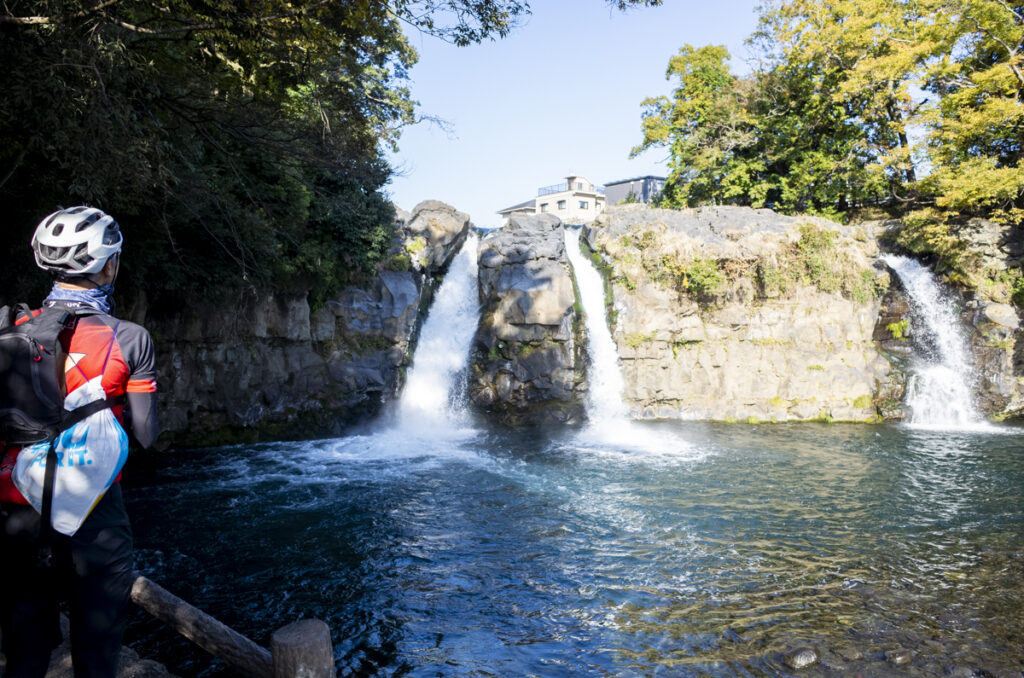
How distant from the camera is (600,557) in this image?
6.91 metres

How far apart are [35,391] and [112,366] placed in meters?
0.27

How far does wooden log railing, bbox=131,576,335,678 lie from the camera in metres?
2.95

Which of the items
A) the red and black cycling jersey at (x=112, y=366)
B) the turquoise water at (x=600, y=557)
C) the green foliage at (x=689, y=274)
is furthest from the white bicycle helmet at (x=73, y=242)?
the green foliage at (x=689, y=274)

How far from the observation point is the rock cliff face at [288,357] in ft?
39.3

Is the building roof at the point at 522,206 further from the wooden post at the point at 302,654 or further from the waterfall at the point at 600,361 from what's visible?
the wooden post at the point at 302,654

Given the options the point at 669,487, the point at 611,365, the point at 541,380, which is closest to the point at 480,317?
the point at 541,380

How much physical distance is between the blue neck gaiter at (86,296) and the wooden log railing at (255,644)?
174 cm

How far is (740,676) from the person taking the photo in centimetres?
458

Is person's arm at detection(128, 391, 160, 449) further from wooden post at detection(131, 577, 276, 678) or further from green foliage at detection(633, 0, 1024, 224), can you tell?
green foliage at detection(633, 0, 1024, 224)

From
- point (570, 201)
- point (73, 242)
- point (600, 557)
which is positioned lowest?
point (600, 557)

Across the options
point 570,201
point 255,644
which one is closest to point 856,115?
point 255,644

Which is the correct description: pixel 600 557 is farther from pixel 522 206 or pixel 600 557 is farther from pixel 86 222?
pixel 522 206

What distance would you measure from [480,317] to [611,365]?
3817 mm

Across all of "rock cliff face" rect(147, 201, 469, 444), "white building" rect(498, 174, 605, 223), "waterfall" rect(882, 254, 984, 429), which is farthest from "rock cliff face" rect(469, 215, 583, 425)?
"white building" rect(498, 174, 605, 223)
